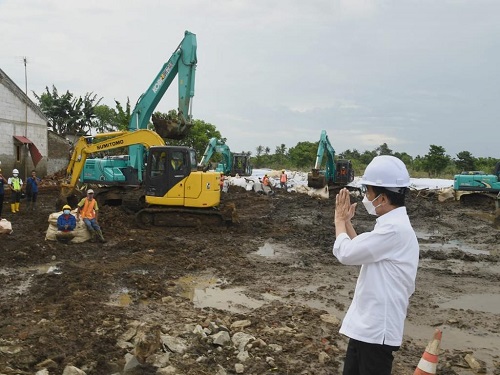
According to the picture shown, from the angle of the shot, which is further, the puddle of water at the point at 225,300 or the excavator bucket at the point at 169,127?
the excavator bucket at the point at 169,127

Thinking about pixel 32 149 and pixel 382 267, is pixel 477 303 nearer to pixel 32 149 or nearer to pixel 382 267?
pixel 382 267

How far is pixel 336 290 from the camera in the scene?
7.23 m

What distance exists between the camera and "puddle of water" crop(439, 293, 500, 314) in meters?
6.67

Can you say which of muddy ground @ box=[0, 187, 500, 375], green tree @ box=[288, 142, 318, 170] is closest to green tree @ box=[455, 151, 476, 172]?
green tree @ box=[288, 142, 318, 170]

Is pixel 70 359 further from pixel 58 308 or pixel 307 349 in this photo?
pixel 307 349

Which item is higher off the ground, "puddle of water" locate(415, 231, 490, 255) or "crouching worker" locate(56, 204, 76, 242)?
"crouching worker" locate(56, 204, 76, 242)

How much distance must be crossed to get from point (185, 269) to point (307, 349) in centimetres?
399

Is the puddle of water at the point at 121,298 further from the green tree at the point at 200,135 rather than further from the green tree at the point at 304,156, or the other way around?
the green tree at the point at 304,156

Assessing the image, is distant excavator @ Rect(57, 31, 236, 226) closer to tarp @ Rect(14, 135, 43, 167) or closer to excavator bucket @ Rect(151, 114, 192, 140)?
excavator bucket @ Rect(151, 114, 192, 140)

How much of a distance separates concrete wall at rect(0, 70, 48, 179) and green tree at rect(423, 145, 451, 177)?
31691 millimetres

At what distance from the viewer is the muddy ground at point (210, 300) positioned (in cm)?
430

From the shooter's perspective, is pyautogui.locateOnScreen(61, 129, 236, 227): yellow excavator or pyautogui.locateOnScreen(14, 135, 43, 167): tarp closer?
pyautogui.locateOnScreen(61, 129, 236, 227): yellow excavator

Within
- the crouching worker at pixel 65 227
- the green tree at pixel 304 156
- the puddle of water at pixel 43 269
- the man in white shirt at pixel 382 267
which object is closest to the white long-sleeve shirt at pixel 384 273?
the man in white shirt at pixel 382 267

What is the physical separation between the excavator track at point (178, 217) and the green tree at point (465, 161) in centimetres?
3457
